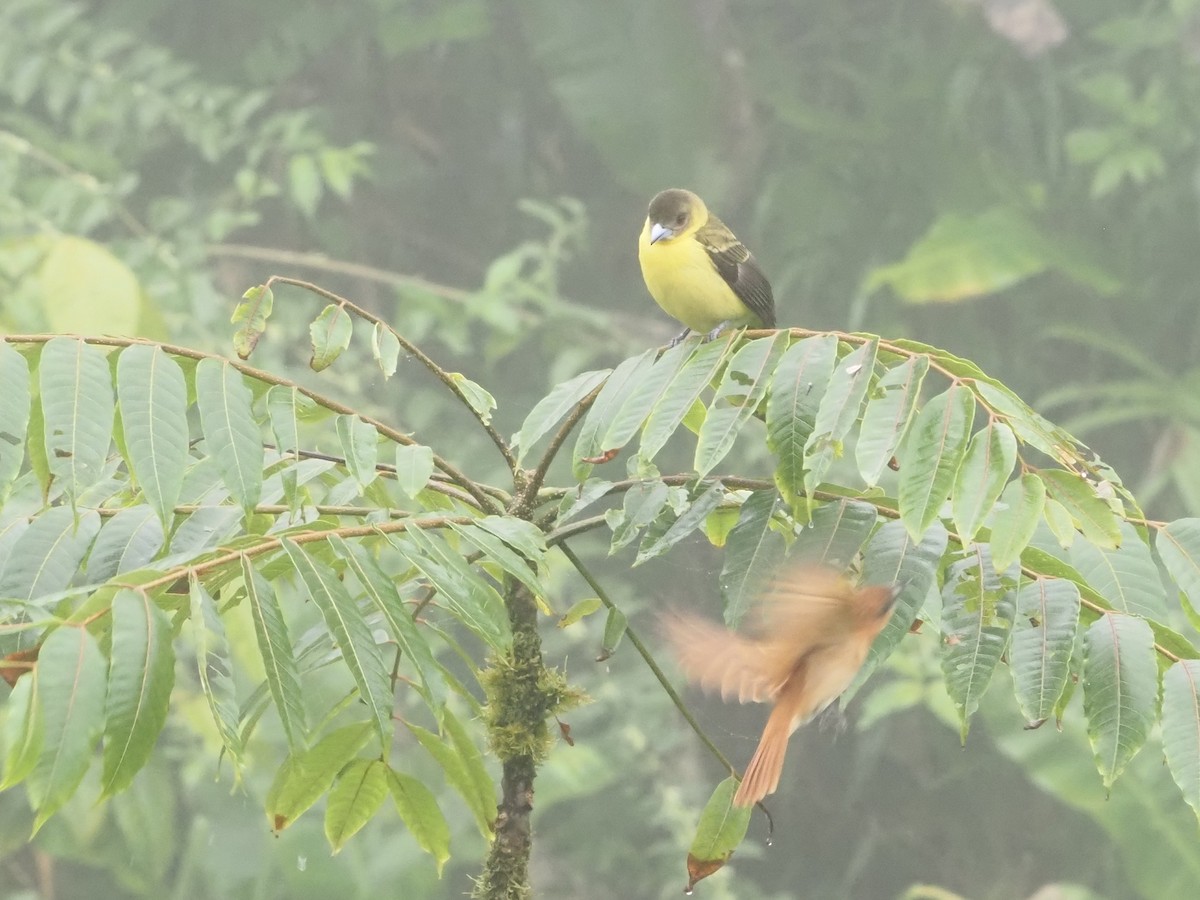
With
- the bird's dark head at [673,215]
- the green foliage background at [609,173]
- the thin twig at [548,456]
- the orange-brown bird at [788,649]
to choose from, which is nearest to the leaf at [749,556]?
the orange-brown bird at [788,649]

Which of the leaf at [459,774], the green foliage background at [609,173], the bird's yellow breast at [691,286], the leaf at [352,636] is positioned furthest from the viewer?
the green foliage background at [609,173]

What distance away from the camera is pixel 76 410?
647 mm

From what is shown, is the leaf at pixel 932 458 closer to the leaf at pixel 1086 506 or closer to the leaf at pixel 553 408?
the leaf at pixel 1086 506

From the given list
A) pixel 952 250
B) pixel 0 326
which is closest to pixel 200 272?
pixel 0 326

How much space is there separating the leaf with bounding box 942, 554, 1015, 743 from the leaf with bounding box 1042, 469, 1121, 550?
55 millimetres

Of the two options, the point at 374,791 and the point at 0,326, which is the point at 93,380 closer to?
the point at 374,791

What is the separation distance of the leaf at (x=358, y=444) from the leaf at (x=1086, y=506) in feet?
1.15

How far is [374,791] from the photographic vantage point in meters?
0.80

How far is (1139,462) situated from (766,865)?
0.76 metres

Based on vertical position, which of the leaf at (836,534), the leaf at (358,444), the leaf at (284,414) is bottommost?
the leaf at (836,534)

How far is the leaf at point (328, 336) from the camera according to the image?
765 mm

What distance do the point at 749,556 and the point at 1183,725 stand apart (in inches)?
9.2

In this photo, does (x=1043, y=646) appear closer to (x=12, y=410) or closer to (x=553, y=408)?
(x=553, y=408)

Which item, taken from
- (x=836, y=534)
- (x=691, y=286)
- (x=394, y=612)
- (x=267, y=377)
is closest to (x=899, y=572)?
(x=836, y=534)
